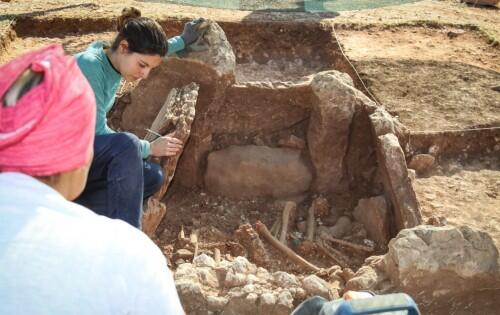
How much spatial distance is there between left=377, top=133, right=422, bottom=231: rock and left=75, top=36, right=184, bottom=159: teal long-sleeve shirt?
7.01ft

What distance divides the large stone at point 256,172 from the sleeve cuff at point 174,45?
1147 mm

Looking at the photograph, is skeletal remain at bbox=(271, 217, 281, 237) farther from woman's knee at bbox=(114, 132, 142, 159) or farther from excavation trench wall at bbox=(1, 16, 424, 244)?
woman's knee at bbox=(114, 132, 142, 159)

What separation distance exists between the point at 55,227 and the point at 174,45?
11.5 ft

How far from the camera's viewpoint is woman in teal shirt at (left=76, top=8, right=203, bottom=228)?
3434 millimetres

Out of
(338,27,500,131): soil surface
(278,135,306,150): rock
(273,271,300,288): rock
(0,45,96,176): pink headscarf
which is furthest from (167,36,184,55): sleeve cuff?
(0,45,96,176): pink headscarf

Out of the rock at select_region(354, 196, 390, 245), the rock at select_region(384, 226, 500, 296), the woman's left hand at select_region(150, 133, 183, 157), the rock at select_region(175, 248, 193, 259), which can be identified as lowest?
the rock at select_region(175, 248, 193, 259)

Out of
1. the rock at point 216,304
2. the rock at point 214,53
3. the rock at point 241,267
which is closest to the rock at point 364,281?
the rock at point 241,267

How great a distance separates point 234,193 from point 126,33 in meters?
2.39

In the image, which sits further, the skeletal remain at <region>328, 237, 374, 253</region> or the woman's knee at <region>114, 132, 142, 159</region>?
the skeletal remain at <region>328, 237, 374, 253</region>

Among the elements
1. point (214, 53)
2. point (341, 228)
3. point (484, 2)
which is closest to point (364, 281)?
point (341, 228)

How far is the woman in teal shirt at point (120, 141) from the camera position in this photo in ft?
11.3

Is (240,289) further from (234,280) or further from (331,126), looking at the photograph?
(331,126)

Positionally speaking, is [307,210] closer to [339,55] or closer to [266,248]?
[266,248]

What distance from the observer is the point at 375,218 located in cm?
495
